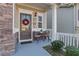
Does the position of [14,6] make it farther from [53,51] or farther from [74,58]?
[74,58]

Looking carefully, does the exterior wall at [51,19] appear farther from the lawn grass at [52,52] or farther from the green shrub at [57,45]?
the lawn grass at [52,52]

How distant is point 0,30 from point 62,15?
6.50 ft

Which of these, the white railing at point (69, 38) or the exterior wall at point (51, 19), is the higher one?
the exterior wall at point (51, 19)

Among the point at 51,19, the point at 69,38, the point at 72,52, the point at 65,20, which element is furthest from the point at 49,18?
the point at 72,52

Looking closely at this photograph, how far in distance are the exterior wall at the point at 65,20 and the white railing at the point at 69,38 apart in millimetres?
214

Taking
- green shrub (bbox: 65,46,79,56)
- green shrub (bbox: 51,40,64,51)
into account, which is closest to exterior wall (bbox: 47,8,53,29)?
green shrub (bbox: 51,40,64,51)

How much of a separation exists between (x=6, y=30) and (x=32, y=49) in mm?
894

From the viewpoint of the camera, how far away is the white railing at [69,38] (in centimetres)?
600

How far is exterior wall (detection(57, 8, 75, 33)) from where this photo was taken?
629 cm

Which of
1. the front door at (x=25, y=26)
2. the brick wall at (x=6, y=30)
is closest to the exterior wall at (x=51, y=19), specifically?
the front door at (x=25, y=26)

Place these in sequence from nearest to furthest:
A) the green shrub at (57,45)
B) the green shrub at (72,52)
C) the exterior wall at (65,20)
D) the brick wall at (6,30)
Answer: the green shrub at (72,52) → the brick wall at (6,30) → the green shrub at (57,45) → the exterior wall at (65,20)

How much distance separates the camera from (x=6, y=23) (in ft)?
17.7

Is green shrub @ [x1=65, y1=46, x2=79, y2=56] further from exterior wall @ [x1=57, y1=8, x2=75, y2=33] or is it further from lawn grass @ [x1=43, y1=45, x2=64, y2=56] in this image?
exterior wall @ [x1=57, y1=8, x2=75, y2=33]

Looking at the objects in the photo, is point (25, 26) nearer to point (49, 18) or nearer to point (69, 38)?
point (49, 18)
